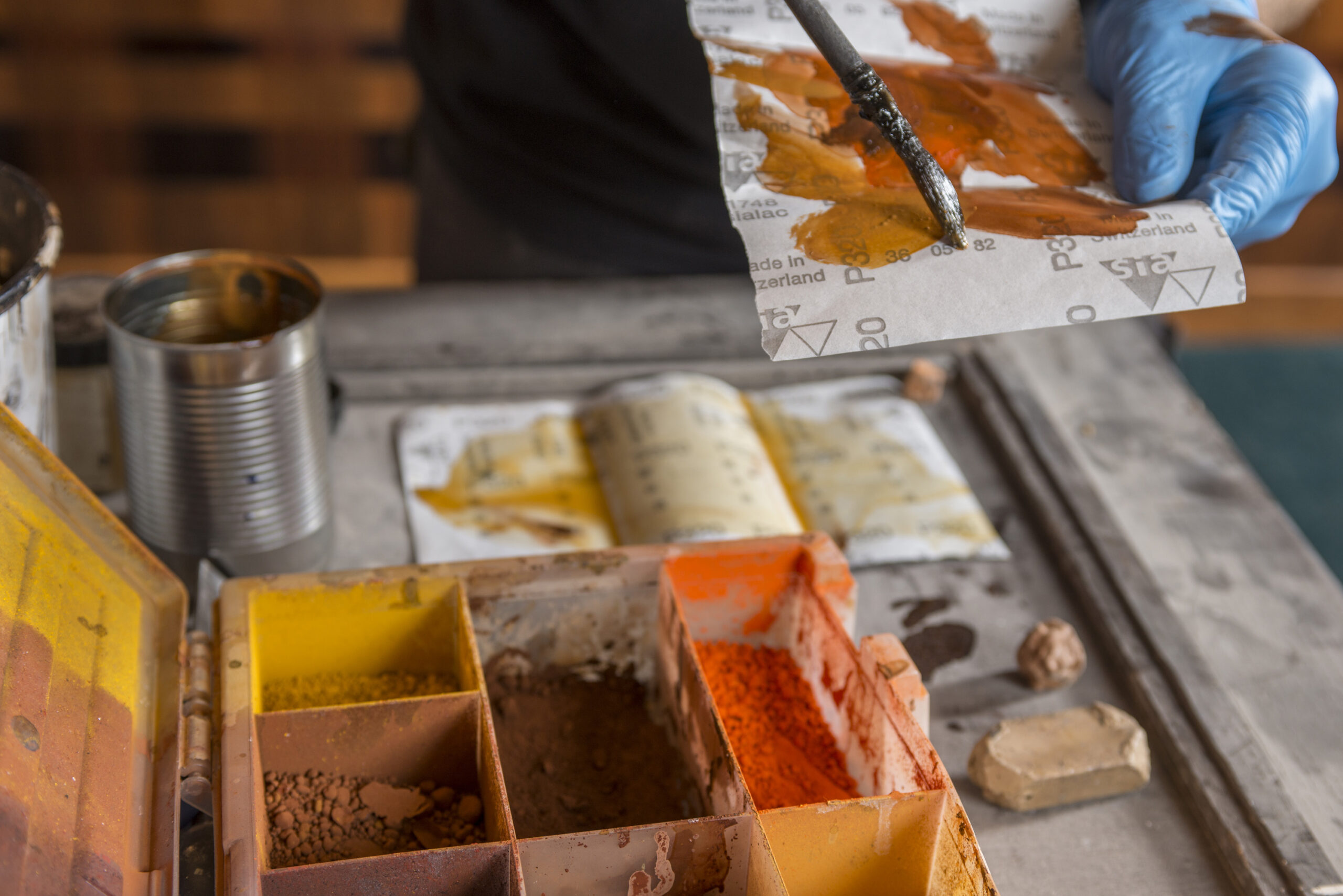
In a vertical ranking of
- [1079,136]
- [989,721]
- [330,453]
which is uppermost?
[1079,136]

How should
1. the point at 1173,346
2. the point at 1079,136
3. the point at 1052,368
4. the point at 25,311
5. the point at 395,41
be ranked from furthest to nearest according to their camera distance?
the point at 395,41
the point at 1173,346
the point at 1052,368
the point at 1079,136
the point at 25,311

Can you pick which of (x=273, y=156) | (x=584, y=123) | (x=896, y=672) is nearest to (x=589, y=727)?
(x=896, y=672)

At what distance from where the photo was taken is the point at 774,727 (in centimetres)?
95

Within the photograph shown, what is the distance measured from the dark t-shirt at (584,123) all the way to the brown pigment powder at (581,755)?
82 centimetres

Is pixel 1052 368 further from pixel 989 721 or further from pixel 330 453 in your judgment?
pixel 330 453

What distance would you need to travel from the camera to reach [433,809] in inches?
34.4

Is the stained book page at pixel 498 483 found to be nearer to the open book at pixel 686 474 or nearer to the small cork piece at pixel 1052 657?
the open book at pixel 686 474

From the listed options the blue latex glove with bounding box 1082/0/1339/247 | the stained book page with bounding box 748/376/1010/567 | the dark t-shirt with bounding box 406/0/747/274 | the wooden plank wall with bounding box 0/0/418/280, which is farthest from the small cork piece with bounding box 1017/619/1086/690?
the wooden plank wall with bounding box 0/0/418/280

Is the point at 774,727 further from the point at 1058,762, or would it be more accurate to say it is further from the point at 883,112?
the point at 883,112

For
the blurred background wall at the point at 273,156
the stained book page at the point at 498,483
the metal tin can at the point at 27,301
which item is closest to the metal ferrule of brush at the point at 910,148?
the stained book page at the point at 498,483

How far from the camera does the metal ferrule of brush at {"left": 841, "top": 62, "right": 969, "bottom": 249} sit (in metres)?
0.82

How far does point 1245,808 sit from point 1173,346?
906 mm

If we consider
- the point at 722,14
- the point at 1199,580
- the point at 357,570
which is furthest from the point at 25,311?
the point at 1199,580

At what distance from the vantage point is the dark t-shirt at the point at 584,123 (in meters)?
1.46
